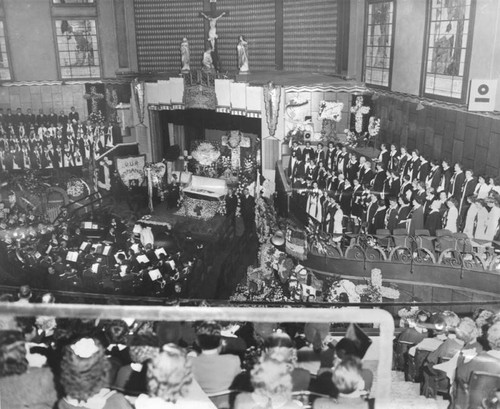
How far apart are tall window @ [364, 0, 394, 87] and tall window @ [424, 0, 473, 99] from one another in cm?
283

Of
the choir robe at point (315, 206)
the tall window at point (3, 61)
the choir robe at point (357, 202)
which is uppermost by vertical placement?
the tall window at point (3, 61)

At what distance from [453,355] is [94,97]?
1010 inches

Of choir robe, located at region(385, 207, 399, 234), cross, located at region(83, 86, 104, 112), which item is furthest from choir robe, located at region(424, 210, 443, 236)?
cross, located at region(83, 86, 104, 112)

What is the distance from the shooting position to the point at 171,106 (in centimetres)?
2530

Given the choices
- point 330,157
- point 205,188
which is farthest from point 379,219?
point 205,188

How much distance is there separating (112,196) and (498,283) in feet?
49.5

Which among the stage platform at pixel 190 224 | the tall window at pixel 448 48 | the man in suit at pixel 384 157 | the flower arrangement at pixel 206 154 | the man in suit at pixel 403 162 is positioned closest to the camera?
the tall window at pixel 448 48

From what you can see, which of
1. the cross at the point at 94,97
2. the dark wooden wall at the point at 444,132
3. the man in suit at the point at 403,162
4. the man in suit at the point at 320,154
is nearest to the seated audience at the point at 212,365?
the dark wooden wall at the point at 444,132

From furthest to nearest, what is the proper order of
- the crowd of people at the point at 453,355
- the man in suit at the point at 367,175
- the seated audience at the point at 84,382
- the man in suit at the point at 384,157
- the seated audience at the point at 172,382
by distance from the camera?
1. the man in suit at the point at 384,157
2. the man in suit at the point at 367,175
3. the crowd of people at the point at 453,355
4. the seated audience at the point at 84,382
5. the seated audience at the point at 172,382

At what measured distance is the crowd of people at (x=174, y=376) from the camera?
3465mm

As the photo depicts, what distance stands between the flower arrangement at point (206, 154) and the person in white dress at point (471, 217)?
14909 millimetres

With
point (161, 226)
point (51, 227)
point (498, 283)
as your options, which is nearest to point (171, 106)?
point (161, 226)

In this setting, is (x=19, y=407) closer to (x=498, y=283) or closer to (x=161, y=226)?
(x=498, y=283)

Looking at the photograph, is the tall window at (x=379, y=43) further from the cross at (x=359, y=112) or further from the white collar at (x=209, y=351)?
the white collar at (x=209, y=351)
